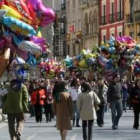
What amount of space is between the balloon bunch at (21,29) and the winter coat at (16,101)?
15.1ft

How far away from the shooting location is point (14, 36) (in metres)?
13.2

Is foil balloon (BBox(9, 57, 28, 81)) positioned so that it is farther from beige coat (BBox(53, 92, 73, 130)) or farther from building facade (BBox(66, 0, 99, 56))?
building facade (BBox(66, 0, 99, 56))

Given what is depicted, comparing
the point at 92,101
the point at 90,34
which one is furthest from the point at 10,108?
the point at 90,34

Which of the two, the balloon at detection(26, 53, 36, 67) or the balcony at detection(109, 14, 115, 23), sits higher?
the balcony at detection(109, 14, 115, 23)

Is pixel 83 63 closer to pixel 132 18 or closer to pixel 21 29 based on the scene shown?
pixel 132 18

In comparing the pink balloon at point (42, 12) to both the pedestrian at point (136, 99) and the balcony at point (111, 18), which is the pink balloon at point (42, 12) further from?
the balcony at point (111, 18)

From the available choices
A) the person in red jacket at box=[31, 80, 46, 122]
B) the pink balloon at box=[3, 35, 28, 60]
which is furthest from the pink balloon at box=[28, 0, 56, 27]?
the person in red jacket at box=[31, 80, 46, 122]

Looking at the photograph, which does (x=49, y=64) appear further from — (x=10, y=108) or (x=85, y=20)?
(x=10, y=108)

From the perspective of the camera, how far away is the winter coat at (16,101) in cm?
1866

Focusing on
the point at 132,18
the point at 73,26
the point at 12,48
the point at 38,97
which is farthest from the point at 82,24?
the point at 12,48

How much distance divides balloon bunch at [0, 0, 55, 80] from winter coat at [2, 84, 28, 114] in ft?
15.1

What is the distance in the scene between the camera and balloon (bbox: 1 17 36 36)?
13.0m

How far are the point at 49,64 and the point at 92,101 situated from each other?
45225 mm

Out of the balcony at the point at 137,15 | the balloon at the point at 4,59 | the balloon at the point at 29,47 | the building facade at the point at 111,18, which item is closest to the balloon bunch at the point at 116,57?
the balcony at the point at 137,15
